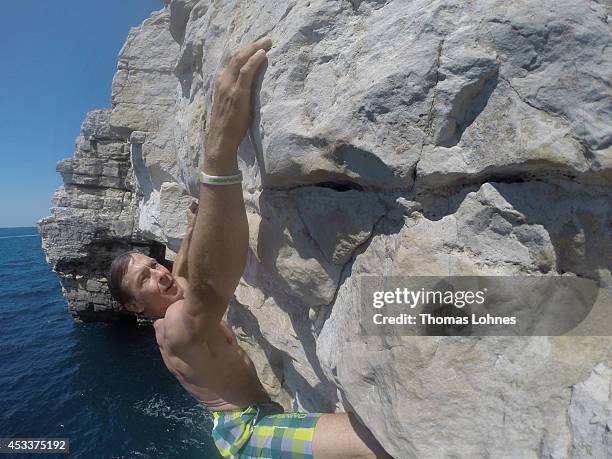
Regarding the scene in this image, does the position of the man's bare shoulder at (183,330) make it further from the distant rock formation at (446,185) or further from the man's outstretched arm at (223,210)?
the distant rock formation at (446,185)

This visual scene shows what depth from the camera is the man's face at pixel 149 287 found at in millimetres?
2182

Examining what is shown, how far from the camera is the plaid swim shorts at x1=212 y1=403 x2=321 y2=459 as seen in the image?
1706mm

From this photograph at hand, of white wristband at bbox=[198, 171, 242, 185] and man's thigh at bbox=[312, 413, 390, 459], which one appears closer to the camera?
white wristband at bbox=[198, 171, 242, 185]

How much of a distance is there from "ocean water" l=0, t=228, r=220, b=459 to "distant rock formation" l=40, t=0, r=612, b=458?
5576 millimetres

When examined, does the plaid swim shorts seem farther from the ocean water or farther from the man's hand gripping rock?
the ocean water

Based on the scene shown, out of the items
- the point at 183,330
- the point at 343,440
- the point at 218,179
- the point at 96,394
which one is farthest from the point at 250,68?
the point at 96,394

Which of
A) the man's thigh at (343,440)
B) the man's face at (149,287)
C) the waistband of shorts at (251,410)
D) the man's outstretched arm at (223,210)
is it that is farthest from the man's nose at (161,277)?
the man's thigh at (343,440)

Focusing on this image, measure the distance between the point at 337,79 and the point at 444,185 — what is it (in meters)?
0.60

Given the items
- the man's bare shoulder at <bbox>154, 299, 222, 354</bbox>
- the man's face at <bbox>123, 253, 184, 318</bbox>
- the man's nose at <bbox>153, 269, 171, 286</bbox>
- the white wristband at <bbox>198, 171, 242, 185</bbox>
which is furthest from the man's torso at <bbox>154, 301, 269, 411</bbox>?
the white wristband at <bbox>198, 171, 242, 185</bbox>

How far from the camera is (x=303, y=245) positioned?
167 centimetres

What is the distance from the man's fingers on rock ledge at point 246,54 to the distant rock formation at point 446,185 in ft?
0.20

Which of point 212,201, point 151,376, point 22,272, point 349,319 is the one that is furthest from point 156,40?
point 22,272

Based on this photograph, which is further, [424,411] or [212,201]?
[212,201]

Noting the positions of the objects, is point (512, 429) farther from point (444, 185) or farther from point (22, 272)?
point (22, 272)
